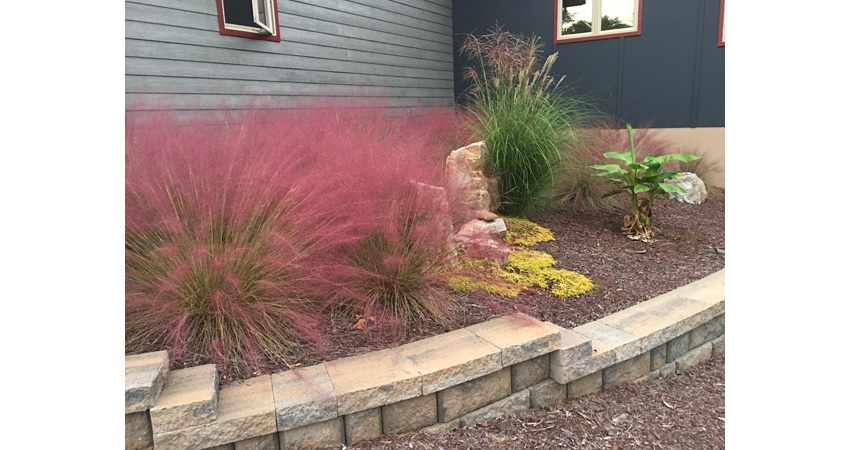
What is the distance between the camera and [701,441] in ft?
5.14

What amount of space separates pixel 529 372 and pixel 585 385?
27 centimetres

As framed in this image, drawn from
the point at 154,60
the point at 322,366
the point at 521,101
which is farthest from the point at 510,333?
the point at 154,60

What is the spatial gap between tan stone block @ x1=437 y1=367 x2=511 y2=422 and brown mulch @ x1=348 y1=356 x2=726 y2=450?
6 centimetres

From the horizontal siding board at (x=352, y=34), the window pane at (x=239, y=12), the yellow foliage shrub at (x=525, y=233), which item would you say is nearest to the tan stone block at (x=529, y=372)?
the yellow foliage shrub at (x=525, y=233)

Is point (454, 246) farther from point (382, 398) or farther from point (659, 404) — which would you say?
point (659, 404)

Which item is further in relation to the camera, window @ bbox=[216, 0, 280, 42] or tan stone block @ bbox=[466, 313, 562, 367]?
window @ bbox=[216, 0, 280, 42]

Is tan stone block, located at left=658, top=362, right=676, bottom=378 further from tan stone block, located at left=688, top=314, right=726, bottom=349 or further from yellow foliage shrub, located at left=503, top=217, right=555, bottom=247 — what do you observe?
yellow foliage shrub, located at left=503, top=217, right=555, bottom=247

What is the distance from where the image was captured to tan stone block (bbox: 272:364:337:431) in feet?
4.10

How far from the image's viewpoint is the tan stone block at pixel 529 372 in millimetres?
1609

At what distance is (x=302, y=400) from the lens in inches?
49.9

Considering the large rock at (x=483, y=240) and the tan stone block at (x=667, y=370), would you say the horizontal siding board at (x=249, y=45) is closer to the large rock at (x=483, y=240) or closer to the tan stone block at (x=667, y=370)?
the large rock at (x=483, y=240)

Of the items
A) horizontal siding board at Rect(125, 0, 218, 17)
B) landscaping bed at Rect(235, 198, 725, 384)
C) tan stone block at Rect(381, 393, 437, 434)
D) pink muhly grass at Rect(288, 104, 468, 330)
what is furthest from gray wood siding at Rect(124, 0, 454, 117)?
tan stone block at Rect(381, 393, 437, 434)

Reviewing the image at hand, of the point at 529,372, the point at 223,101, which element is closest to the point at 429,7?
the point at 223,101

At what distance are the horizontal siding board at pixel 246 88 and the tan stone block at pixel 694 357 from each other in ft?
12.0
